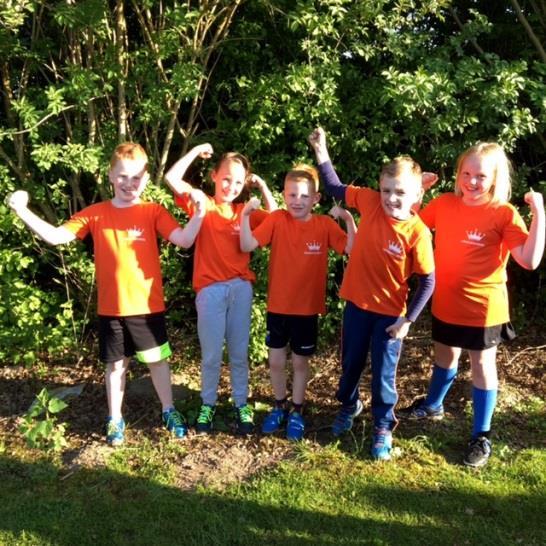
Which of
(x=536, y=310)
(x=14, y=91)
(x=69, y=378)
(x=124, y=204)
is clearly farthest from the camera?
(x=536, y=310)

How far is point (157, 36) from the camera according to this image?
421 centimetres

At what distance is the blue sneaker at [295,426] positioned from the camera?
3.91 metres

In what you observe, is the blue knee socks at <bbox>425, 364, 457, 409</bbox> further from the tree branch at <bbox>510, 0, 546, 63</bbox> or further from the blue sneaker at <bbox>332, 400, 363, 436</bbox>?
the tree branch at <bbox>510, 0, 546, 63</bbox>

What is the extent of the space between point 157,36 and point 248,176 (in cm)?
121

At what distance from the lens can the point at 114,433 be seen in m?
3.87

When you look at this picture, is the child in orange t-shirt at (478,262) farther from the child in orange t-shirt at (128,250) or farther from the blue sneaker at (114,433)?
the blue sneaker at (114,433)

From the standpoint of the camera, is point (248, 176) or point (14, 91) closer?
point (248, 176)

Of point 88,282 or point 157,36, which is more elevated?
point 157,36

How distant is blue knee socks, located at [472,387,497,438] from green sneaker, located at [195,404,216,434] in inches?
66.7

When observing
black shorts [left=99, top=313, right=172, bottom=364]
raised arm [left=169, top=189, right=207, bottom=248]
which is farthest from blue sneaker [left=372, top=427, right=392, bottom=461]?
raised arm [left=169, top=189, right=207, bottom=248]

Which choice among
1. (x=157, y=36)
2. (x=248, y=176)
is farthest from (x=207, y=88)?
(x=248, y=176)

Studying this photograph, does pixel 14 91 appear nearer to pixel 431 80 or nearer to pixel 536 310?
pixel 431 80

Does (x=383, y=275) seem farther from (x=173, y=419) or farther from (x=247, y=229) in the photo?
(x=173, y=419)

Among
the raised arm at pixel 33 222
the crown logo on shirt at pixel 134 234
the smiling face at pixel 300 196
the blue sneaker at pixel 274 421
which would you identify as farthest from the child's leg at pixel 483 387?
the raised arm at pixel 33 222
